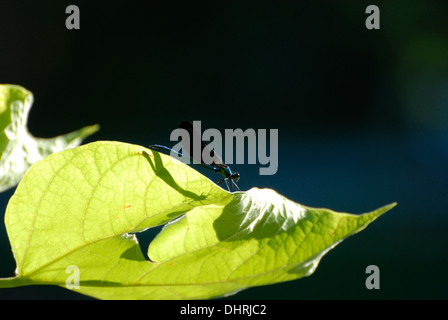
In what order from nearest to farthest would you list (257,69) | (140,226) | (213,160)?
(140,226) → (213,160) → (257,69)

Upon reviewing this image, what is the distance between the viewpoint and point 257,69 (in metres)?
4.21

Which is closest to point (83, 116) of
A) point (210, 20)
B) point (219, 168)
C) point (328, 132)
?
point (210, 20)

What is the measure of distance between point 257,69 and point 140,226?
394 centimetres

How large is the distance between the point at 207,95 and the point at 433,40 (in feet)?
7.18

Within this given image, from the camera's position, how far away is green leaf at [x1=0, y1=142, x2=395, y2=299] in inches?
14.3

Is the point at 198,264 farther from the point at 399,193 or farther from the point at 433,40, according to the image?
the point at 433,40

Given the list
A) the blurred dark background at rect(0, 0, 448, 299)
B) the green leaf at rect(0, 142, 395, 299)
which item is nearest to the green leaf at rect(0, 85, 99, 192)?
the green leaf at rect(0, 142, 395, 299)

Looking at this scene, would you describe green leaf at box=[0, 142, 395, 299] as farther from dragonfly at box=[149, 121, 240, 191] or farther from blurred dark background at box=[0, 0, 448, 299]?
blurred dark background at box=[0, 0, 448, 299]

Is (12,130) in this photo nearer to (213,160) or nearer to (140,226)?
(140,226)

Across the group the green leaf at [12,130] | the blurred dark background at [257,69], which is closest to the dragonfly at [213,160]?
the green leaf at [12,130]

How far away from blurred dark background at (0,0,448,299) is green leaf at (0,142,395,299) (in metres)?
3.66

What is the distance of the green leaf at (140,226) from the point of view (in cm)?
36

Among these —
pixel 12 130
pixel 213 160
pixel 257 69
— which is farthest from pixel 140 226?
pixel 257 69

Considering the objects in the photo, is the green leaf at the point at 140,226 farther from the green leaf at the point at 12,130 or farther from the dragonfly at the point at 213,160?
the dragonfly at the point at 213,160
